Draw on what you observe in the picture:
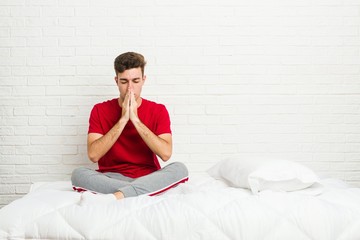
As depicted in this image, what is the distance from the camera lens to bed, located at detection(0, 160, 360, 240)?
91.5 inches

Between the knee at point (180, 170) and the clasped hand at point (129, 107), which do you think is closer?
the knee at point (180, 170)

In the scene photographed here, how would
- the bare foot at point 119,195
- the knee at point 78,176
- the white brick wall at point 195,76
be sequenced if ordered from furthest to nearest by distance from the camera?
1. the white brick wall at point 195,76
2. the knee at point 78,176
3. the bare foot at point 119,195

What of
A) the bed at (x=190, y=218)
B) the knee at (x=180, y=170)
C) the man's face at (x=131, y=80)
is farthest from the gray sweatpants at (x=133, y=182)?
the man's face at (x=131, y=80)

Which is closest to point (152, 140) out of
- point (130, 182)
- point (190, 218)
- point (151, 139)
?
point (151, 139)

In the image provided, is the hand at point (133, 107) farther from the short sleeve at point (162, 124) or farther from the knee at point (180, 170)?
the knee at point (180, 170)

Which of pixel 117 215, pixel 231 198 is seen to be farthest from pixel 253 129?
pixel 117 215

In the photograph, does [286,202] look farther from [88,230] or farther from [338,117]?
[338,117]

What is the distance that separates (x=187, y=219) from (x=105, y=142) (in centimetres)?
107

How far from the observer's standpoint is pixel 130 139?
3.46 metres

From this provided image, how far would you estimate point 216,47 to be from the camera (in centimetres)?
411

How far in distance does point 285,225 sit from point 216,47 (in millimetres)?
2011

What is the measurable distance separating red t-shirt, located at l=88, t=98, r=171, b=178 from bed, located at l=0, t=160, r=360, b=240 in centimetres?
85

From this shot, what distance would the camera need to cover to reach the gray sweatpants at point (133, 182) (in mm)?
2842

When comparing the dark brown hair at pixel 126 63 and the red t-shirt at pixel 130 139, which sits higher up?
the dark brown hair at pixel 126 63
